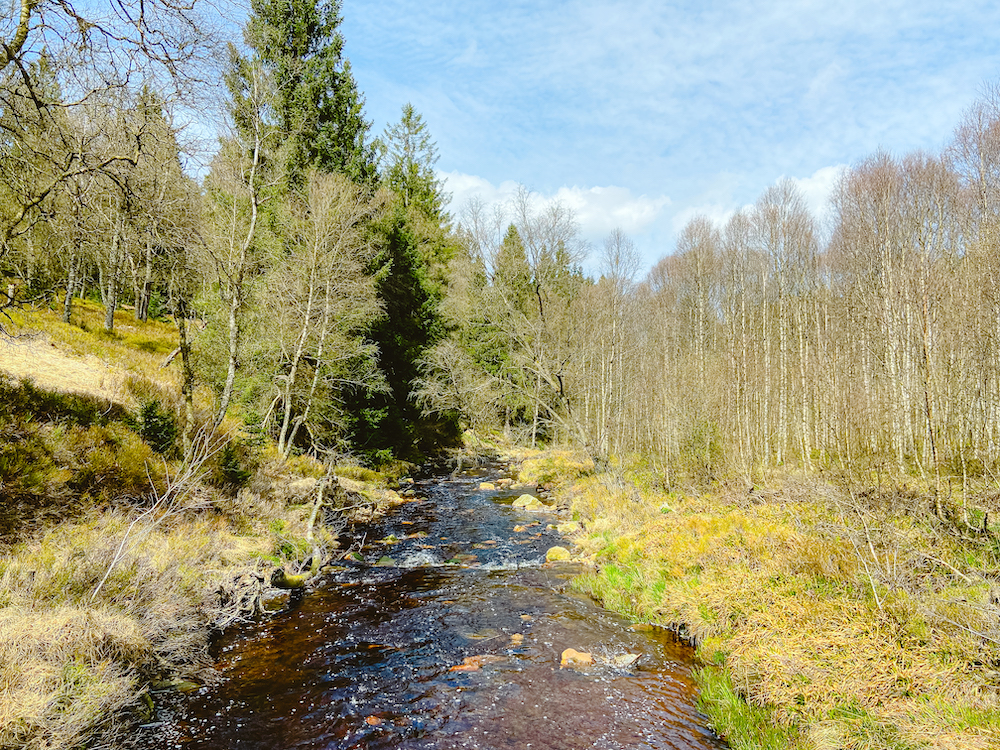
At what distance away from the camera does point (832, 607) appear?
600 centimetres

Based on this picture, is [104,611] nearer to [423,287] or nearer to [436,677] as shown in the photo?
[436,677]

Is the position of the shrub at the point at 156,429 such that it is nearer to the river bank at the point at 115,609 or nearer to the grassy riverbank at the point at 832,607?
the river bank at the point at 115,609

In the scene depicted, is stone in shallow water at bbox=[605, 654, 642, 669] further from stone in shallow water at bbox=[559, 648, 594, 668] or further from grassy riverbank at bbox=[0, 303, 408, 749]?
grassy riverbank at bbox=[0, 303, 408, 749]

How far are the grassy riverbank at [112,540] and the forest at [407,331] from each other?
0.28 ft

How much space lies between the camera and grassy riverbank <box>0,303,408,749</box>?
4.51m

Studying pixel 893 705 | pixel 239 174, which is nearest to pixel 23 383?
pixel 239 174

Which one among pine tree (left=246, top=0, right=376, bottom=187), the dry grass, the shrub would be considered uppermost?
pine tree (left=246, top=0, right=376, bottom=187)

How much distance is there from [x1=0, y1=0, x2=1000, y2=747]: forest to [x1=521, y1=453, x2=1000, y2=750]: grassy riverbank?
0.08 metres

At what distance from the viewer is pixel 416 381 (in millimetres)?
23031

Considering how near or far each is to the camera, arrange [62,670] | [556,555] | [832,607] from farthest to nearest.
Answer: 1. [556,555]
2. [832,607]
3. [62,670]

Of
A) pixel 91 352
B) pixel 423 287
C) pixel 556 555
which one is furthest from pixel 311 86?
pixel 556 555

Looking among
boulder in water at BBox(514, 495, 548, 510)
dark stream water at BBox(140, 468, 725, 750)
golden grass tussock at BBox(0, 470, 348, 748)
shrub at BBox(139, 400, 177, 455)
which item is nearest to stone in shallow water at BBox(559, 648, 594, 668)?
dark stream water at BBox(140, 468, 725, 750)

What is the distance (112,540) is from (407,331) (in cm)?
1835

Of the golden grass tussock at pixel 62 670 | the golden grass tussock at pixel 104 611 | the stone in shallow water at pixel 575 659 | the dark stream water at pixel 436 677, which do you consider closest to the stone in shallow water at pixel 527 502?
the dark stream water at pixel 436 677
